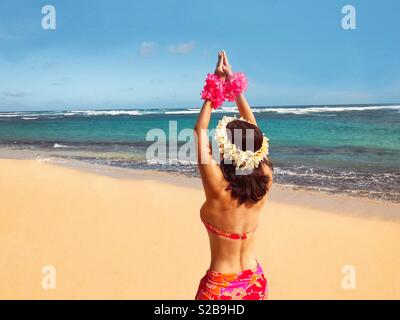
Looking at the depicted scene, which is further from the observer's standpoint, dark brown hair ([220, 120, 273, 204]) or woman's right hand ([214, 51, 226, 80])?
woman's right hand ([214, 51, 226, 80])

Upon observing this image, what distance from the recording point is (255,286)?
3.14 m

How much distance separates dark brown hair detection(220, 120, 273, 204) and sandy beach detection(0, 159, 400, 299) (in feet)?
10.0

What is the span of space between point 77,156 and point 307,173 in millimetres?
9843

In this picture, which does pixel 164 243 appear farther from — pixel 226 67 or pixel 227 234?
pixel 226 67

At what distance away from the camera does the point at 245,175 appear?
2.87m

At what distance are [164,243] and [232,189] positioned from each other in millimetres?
4412

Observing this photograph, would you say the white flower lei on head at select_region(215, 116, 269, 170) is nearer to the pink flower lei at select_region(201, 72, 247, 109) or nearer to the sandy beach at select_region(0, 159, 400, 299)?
the pink flower lei at select_region(201, 72, 247, 109)

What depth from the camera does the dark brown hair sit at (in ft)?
9.05

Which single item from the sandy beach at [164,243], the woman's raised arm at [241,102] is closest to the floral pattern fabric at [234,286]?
the woman's raised arm at [241,102]

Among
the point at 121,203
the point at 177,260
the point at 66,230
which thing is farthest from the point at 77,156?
the point at 177,260

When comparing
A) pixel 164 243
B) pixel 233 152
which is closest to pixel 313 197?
pixel 164 243

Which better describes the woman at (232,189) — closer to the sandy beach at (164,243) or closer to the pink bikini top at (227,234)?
the pink bikini top at (227,234)

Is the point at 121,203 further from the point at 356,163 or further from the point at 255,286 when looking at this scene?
the point at 356,163

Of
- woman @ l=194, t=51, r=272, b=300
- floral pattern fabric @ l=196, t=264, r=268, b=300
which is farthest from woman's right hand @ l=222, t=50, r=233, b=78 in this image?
floral pattern fabric @ l=196, t=264, r=268, b=300
